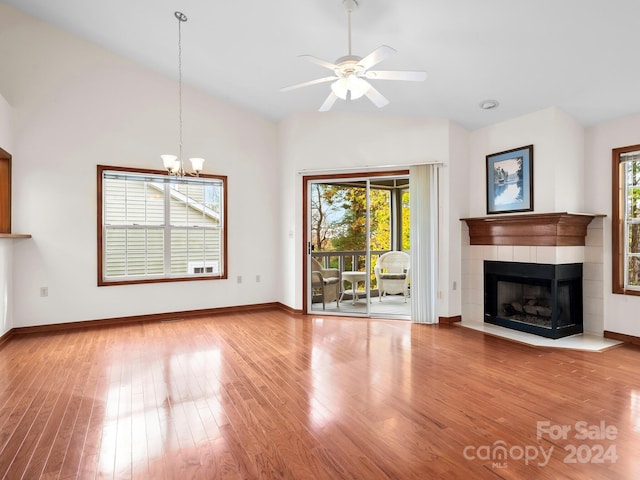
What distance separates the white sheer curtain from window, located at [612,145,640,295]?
198cm

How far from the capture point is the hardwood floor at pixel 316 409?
1.88m

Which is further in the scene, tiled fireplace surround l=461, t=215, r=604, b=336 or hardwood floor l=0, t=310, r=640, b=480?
tiled fireplace surround l=461, t=215, r=604, b=336

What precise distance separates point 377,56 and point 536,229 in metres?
2.98

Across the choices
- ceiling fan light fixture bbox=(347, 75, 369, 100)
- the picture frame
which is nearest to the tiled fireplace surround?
the picture frame

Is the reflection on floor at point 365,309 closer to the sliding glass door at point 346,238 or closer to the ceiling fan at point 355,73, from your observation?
the sliding glass door at point 346,238

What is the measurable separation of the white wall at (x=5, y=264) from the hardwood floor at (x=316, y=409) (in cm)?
32

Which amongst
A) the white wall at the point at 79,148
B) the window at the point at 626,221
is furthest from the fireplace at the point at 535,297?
the white wall at the point at 79,148

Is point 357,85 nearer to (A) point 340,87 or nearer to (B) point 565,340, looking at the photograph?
(A) point 340,87

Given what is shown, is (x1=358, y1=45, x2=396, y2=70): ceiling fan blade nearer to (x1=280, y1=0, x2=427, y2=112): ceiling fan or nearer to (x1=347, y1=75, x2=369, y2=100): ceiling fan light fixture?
(x1=280, y1=0, x2=427, y2=112): ceiling fan

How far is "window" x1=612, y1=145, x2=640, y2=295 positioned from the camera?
3988 millimetres

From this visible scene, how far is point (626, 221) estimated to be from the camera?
4.05 m

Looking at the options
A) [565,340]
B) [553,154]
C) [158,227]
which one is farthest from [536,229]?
[158,227]

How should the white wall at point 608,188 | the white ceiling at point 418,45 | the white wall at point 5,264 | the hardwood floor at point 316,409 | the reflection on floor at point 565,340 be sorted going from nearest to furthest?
the hardwood floor at point 316,409
the white ceiling at point 418,45
the reflection on floor at point 565,340
the white wall at point 608,188
the white wall at point 5,264

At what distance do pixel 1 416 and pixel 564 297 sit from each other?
5.42m
